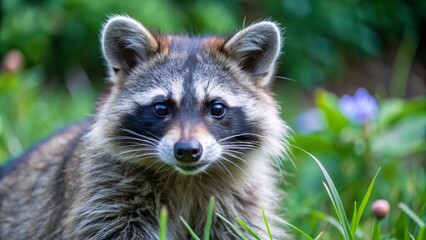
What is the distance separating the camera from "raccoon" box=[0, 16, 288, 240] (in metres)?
4.76

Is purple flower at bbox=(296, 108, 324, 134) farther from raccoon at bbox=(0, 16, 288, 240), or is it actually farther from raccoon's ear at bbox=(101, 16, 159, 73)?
raccoon's ear at bbox=(101, 16, 159, 73)

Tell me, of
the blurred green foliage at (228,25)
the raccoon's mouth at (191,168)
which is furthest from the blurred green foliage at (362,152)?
the blurred green foliage at (228,25)

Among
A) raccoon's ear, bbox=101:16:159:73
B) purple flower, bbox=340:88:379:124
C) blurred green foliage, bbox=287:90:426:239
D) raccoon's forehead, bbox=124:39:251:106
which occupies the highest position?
raccoon's ear, bbox=101:16:159:73

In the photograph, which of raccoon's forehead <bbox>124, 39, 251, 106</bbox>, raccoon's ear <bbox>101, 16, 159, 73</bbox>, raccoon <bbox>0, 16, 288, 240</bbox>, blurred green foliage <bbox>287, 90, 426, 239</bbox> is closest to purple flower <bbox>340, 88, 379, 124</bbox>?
blurred green foliage <bbox>287, 90, 426, 239</bbox>

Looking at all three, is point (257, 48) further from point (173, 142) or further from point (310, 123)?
point (310, 123)

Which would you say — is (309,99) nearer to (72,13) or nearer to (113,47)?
(72,13)

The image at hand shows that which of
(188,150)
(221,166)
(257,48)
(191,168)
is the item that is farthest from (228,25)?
(188,150)

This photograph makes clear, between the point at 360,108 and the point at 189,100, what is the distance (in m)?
2.13

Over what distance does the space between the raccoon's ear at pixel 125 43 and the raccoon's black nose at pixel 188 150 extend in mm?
882

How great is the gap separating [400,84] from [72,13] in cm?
437

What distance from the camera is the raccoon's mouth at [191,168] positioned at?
4598mm

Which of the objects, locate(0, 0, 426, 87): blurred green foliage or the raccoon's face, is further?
locate(0, 0, 426, 87): blurred green foliage

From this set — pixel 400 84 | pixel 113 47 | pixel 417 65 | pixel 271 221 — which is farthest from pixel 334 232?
pixel 417 65

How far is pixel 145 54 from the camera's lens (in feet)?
16.8
